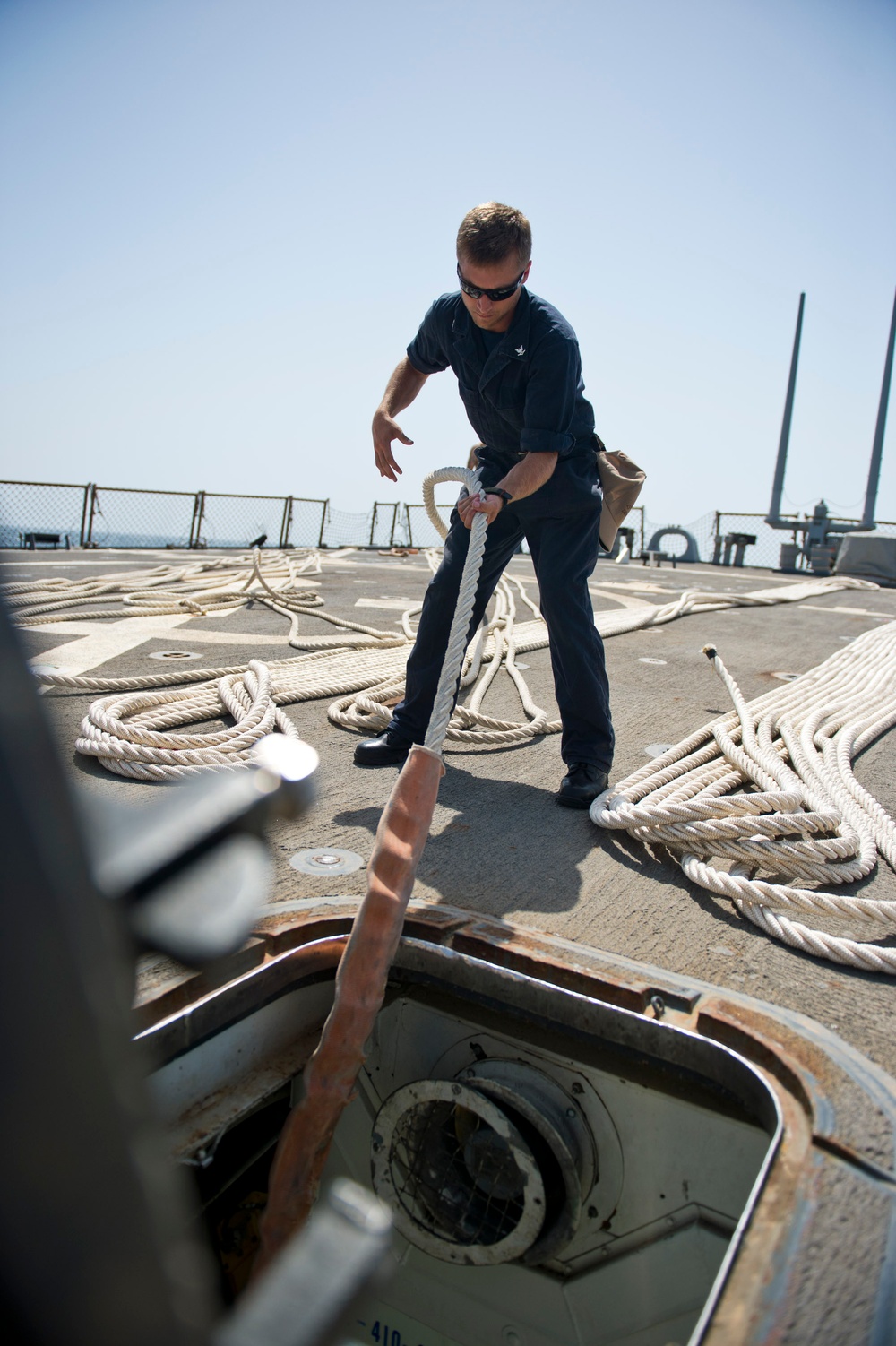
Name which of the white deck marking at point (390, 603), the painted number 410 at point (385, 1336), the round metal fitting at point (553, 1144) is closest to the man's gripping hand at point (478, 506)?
the round metal fitting at point (553, 1144)

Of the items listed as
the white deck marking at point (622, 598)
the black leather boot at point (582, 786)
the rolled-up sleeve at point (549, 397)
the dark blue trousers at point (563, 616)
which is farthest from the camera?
the white deck marking at point (622, 598)

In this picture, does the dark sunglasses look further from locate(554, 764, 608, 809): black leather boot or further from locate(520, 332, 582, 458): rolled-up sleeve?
locate(554, 764, 608, 809): black leather boot

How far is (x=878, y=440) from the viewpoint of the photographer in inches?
866

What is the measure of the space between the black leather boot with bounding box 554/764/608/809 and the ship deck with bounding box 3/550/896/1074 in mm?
33

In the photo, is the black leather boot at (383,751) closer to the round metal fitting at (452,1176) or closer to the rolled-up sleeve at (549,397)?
the rolled-up sleeve at (549,397)

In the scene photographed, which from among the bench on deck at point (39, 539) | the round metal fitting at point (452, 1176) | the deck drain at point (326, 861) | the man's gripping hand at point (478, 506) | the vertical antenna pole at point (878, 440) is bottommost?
the round metal fitting at point (452, 1176)

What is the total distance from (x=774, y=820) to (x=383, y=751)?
114 cm

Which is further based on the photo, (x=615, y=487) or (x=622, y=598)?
(x=622, y=598)

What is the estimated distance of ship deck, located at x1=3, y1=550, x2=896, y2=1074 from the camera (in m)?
1.50

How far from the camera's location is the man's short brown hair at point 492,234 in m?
2.03

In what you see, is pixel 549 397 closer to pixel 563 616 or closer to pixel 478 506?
pixel 478 506

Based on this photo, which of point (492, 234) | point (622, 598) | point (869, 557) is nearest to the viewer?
point (492, 234)

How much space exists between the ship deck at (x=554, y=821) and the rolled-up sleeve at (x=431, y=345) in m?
1.17

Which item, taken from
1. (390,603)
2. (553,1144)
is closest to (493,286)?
(553,1144)
